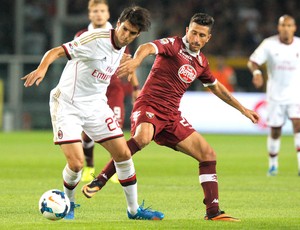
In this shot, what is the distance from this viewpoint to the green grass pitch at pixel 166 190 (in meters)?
8.64

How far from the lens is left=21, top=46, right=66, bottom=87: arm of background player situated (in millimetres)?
8016

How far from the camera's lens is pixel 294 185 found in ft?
42.7

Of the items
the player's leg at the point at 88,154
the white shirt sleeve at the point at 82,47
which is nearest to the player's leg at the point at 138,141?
the white shirt sleeve at the point at 82,47

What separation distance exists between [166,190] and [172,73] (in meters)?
2.83

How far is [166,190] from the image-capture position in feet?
40.1

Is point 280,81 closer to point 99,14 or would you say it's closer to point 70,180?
point 99,14

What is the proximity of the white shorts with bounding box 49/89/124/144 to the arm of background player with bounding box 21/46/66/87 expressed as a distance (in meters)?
0.56

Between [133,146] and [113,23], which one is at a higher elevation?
[133,146]

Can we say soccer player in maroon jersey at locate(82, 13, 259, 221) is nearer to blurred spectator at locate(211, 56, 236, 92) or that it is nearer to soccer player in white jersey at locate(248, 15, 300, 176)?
soccer player in white jersey at locate(248, 15, 300, 176)

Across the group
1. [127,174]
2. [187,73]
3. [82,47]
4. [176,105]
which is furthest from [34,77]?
[176,105]

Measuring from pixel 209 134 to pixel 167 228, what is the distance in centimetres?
1739

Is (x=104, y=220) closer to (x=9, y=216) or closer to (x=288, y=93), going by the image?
(x=9, y=216)

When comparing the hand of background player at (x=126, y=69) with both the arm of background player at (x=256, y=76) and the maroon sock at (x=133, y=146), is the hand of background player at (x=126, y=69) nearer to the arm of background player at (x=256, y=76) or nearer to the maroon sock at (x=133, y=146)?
the maroon sock at (x=133, y=146)

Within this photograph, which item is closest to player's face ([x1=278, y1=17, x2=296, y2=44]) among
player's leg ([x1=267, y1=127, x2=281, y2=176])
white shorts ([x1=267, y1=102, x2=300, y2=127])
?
white shorts ([x1=267, y1=102, x2=300, y2=127])
